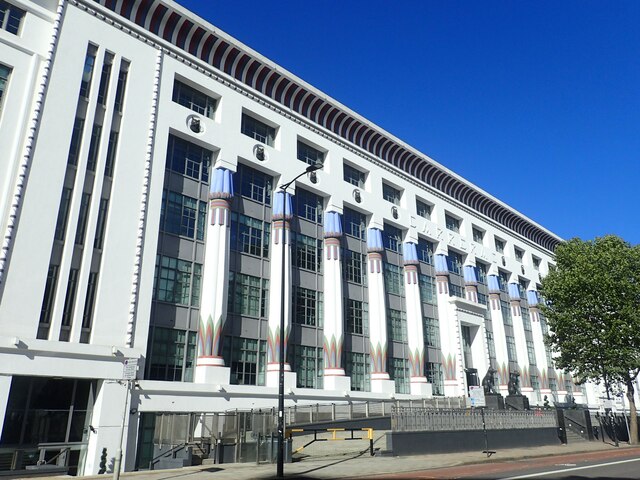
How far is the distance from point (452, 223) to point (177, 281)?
111ft

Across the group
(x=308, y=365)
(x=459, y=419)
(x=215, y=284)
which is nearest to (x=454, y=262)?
(x=308, y=365)

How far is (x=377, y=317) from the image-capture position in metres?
39.4

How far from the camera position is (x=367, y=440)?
84.5ft

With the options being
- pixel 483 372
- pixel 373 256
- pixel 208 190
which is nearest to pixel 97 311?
pixel 208 190

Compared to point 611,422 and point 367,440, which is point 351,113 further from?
point 611,422

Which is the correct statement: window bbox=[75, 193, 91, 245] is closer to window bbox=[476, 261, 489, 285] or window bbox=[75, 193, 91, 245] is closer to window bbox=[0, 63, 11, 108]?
window bbox=[0, 63, 11, 108]

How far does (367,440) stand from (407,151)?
96.5 ft

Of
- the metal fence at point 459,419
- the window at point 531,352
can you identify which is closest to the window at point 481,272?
the window at point 531,352

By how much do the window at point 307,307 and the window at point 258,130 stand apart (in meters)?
11.1

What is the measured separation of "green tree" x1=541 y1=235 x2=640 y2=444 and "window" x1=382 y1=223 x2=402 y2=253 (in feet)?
42.6

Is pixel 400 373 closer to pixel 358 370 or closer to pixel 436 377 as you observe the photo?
pixel 358 370

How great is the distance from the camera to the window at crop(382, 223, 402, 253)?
4422 cm

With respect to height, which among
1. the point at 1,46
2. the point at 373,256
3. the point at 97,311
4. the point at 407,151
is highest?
the point at 407,151

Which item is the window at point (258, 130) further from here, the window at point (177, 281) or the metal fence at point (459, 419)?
the metal fence at point (459, 419)
